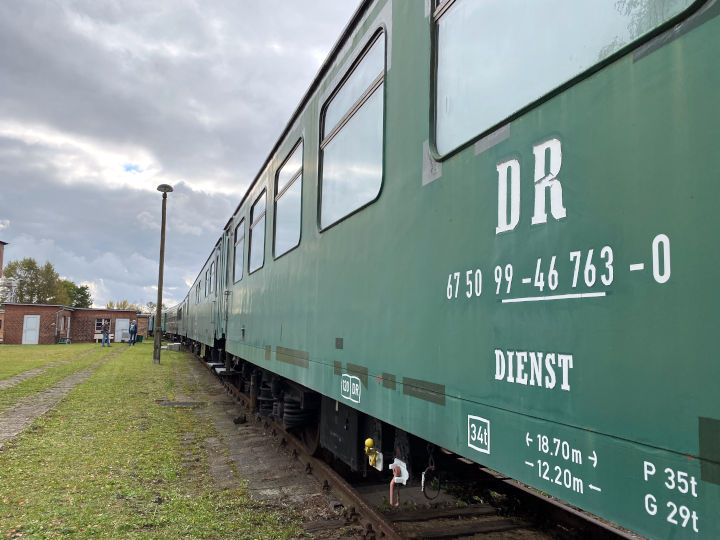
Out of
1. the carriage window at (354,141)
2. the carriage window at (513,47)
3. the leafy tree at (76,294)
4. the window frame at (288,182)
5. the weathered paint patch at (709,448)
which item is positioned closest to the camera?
the weathered paint patch at (709,448)

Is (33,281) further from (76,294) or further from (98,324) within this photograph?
(98,324)

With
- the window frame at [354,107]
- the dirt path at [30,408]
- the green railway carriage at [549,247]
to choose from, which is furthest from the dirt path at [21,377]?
the green railway carriage at [549,247]

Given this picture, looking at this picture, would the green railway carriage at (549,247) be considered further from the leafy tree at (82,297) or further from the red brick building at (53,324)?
the leafy tree at (82,297)

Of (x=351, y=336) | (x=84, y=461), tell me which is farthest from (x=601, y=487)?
(x=84, y=461)

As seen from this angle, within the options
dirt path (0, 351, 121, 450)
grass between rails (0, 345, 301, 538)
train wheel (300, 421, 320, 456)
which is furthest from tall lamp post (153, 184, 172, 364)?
train wheel (300, 421, 320, 456)

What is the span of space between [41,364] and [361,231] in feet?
60.5

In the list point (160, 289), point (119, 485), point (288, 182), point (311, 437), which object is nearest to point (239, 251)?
point (288, 182)

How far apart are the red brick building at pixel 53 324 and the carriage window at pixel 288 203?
37.8 metres

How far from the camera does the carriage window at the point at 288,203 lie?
4.66m

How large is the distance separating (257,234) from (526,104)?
537 cm

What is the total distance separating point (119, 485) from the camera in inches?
195

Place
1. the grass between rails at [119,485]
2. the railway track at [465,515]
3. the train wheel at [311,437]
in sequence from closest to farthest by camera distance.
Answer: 1. the railway track at [465,515]
2. the grass between rails at [119,485]
3. the train wheel at [311,437]

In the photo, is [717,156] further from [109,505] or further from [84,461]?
[84,461]

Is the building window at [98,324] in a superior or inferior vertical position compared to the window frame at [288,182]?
Answer: inferior
